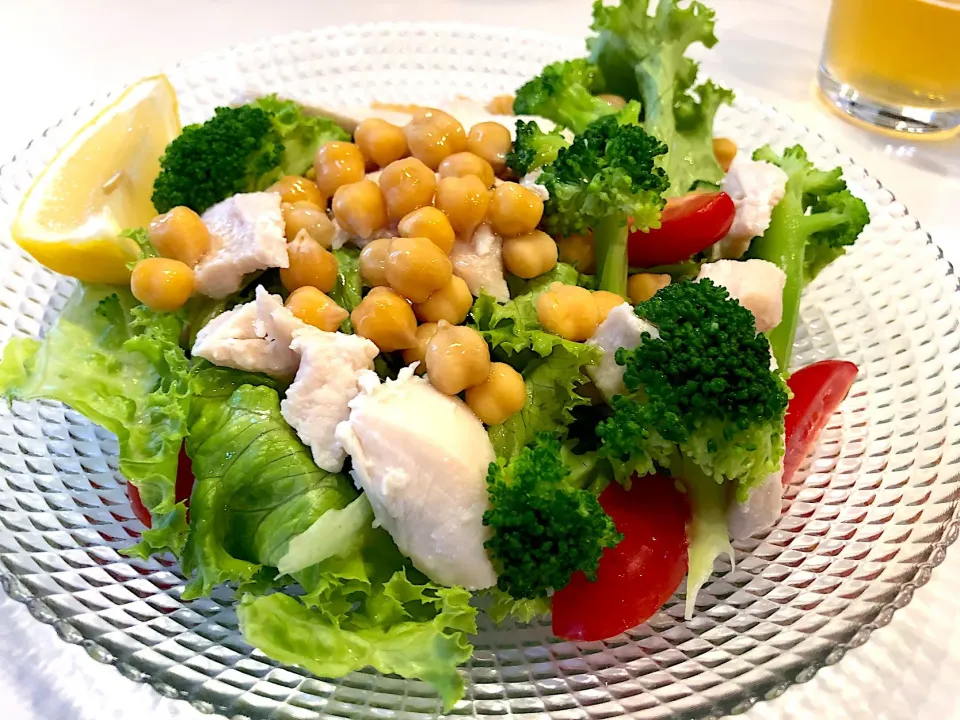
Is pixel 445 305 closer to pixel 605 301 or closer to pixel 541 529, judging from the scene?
pixel 605 301

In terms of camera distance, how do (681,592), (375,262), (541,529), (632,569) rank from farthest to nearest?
(375,262) < (681,592) < (632,569) < (541,529)

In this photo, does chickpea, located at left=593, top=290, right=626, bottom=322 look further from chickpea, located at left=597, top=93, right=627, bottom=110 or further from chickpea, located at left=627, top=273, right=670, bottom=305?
chickpea, located at left=597, top=93, right=627, bottom=110

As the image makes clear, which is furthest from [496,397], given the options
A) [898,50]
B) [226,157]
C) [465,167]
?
[898,50]

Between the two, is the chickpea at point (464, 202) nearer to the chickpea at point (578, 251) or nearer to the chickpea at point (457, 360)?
the chickpea at point (578, 251)

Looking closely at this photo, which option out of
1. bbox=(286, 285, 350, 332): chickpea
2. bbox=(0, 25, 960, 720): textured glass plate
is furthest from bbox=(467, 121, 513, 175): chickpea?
bbox=(0, 25, 960, 720): textured glass plate

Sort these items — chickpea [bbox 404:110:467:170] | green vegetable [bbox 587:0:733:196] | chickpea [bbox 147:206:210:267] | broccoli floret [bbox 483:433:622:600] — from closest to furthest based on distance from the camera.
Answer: broccoli floret [bbox 483:433:622:600] → chickpea [bbox 147:206:210:267] → chickpea [bbox 404:110:467:170] → green vegetable [bbox 587:0:733:196]

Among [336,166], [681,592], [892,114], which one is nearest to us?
[681,592]

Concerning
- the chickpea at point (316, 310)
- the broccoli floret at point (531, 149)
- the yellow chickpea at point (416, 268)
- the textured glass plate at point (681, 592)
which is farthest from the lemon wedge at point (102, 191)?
the broccoli floret at point (531, 149)
